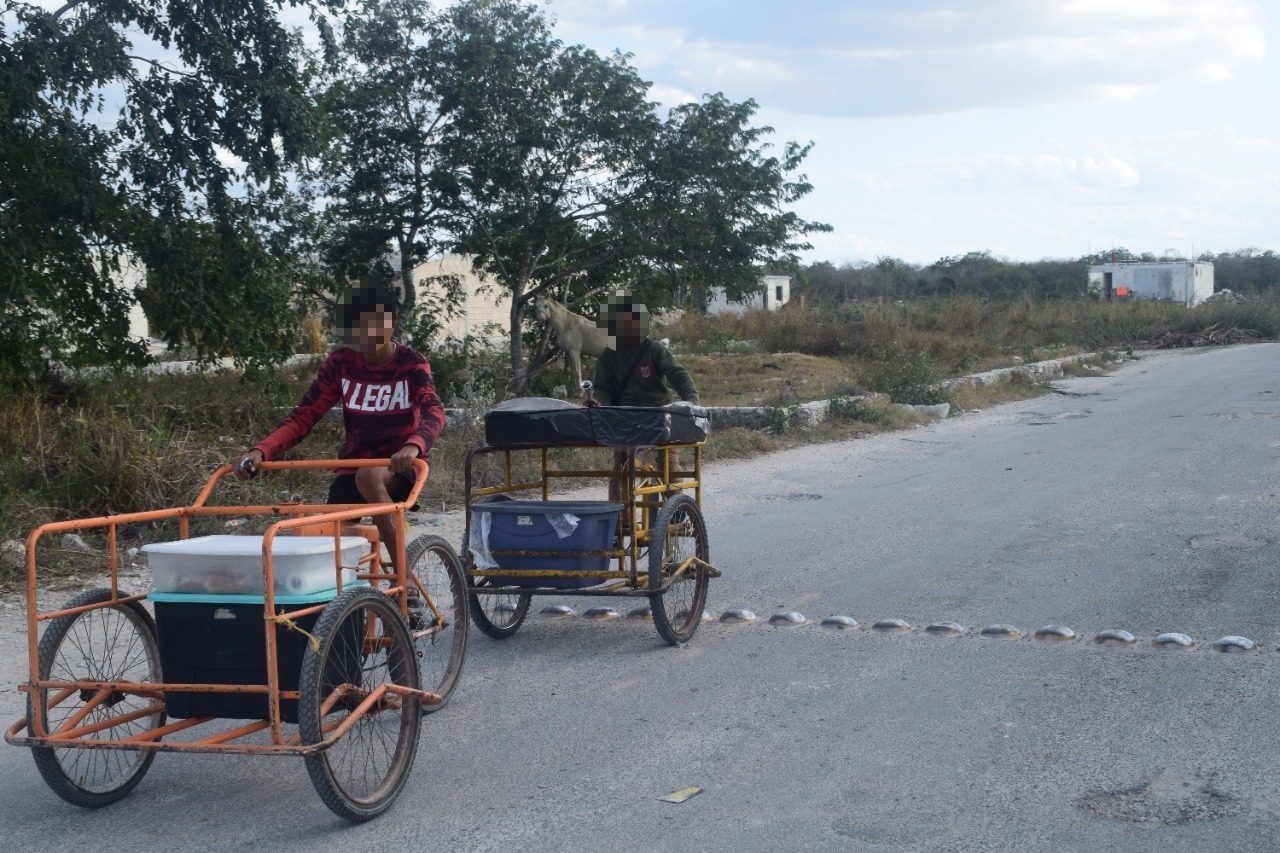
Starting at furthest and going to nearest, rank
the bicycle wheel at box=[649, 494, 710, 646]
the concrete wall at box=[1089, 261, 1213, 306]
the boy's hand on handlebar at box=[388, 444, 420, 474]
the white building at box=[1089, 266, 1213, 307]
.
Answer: the concrete wall at box=[1089, 261, 1213, 306] → the white building at box=[1089, 266, 1213, 307] → the bicycle wheel at box=[649, 494, 710, 646] → the boy's hand on handlebar at box=[388, 444, 420, 474]

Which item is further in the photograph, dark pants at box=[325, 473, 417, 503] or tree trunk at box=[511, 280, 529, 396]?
tree trunk at box=[511, 280, 529, 396]

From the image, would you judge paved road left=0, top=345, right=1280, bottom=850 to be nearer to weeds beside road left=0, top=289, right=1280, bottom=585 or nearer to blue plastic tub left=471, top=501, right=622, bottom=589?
blue plastic tub left=471, top=501, right=622, bottom=589

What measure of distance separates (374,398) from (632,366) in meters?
2.25

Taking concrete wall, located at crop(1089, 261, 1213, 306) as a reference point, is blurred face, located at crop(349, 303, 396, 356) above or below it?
below

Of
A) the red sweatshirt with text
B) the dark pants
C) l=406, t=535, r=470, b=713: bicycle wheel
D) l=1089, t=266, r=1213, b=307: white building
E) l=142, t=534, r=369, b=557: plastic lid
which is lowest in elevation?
l=406, t=535, r=470, b=713: bicycle wheel

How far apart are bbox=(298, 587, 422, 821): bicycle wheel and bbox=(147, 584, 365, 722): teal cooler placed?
4.1 inches

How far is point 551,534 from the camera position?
5840 millimetres

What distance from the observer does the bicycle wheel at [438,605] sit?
4859mm

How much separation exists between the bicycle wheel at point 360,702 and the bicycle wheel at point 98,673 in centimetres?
68

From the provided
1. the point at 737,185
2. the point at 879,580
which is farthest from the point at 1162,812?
the point at 737,185

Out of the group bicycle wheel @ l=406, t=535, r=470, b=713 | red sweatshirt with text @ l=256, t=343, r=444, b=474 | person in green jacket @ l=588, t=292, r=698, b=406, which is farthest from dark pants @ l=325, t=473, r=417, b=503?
person in green jacket @ l=588, t=292, r=698, b=406

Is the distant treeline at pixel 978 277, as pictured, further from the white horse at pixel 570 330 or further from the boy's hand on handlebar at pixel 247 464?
the boy's hand on handlebar at pixel 247 464

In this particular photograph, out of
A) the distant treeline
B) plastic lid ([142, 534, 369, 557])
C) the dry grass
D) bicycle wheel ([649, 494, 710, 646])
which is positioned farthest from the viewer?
the distant treeline

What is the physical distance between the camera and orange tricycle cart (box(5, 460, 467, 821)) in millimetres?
3619
